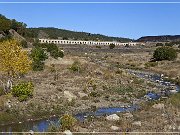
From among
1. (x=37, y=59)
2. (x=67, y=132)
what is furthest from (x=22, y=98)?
(x=37, y=59)

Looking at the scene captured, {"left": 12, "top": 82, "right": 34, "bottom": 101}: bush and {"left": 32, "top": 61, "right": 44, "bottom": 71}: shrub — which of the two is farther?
{"left": 32, "top": 61, "right": 44, "bottom": 71}: shrub

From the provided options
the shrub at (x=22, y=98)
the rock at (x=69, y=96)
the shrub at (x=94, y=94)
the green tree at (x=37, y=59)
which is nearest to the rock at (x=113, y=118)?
the shrub at (x=22, y=98)

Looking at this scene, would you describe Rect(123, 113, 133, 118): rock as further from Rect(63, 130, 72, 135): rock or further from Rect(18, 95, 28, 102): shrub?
Rect(18, 95, 28, 102): shrub

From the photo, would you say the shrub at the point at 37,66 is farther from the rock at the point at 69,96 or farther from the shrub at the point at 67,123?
the shrub at the point at 67,123

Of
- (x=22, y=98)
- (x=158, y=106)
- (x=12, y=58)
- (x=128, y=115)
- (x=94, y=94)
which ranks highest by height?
(x=12, y=58)

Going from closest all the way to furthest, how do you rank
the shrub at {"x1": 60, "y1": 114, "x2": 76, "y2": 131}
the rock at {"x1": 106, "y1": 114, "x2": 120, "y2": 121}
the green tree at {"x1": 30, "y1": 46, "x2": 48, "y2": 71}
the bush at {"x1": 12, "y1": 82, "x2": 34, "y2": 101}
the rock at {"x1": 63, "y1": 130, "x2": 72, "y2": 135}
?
1. the rock at {"x1": 63, "y1": 130, "x2": 72, "y2": 135}
2. the shrub at {"x1": 60, "y1": 114, "x2": 76, "y2": 131}
3. the rock at {"x1": 106, "y1": 114, "x2": 120, "y2": 121}
4. the bush at {"x1": 12, "y1": 82, "x2": 34, "y2": 101}
5. the green tree at {"x1": 30, "y1": 46, "x2": 48, "y2": 71}

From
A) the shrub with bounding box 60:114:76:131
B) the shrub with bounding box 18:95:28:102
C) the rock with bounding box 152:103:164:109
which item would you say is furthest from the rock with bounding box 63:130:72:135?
the shrub with bounding box 18:95:28:102

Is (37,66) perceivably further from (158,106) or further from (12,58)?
(158,106)

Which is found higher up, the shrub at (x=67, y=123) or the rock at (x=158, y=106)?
the shrub at (x=67, y=123)

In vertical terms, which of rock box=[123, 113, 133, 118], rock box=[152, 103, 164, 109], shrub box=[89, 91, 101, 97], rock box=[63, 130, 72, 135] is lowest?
shrub box=[89, 91, 101, 97]

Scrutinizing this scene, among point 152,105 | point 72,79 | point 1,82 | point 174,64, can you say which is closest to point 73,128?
point 152,105

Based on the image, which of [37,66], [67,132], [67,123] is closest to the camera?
[67,132]

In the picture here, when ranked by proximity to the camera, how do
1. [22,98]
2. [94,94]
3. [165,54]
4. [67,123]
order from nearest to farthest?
1. [67,123]
2. [22,98]
3. [94,94]
4. [165,54]

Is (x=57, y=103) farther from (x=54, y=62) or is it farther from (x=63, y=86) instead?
(x=54, y=62)
